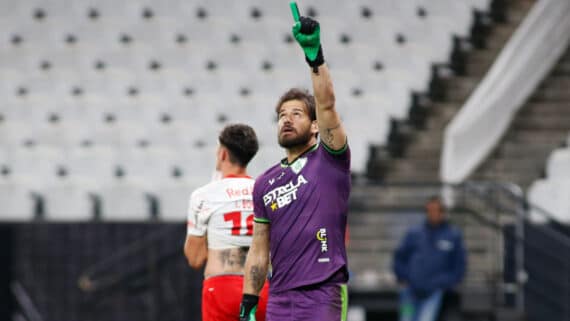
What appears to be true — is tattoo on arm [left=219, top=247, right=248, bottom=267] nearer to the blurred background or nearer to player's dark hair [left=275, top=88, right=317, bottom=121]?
player's dark hair [left=275, top=88, right=317, bottom=121]

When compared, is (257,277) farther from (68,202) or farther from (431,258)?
(68,202)

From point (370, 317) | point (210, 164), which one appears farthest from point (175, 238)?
point (370, 317)

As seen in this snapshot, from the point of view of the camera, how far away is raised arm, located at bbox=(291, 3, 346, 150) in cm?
485

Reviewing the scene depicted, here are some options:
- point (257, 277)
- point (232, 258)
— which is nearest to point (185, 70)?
point (232, 258)

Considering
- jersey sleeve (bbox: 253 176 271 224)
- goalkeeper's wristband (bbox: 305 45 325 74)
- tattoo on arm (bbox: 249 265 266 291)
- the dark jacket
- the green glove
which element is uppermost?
the green glove

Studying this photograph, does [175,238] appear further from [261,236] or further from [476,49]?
[261,236]

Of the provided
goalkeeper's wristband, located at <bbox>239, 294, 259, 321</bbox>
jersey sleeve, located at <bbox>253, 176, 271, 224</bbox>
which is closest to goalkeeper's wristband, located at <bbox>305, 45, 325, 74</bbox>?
jersey sleeve, located at <bbox>253, 176, 271, 224</bbox>

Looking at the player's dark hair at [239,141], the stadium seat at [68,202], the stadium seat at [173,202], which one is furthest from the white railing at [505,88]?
the player's dark hair at [239,141]

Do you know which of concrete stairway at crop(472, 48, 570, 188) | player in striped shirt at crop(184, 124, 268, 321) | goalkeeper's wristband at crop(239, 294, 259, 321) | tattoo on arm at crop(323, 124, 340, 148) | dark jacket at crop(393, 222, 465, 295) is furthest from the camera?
concrete stairway at crop(472, 48, 570, 188)

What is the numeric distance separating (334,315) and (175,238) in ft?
24.7

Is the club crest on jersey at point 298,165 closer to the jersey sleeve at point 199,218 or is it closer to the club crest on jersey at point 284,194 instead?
the club crest on jersey at point 284,194

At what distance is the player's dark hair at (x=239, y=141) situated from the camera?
629 cm

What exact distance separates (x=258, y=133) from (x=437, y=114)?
2.31 m

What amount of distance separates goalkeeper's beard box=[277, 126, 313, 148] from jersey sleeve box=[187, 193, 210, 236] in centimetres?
123
